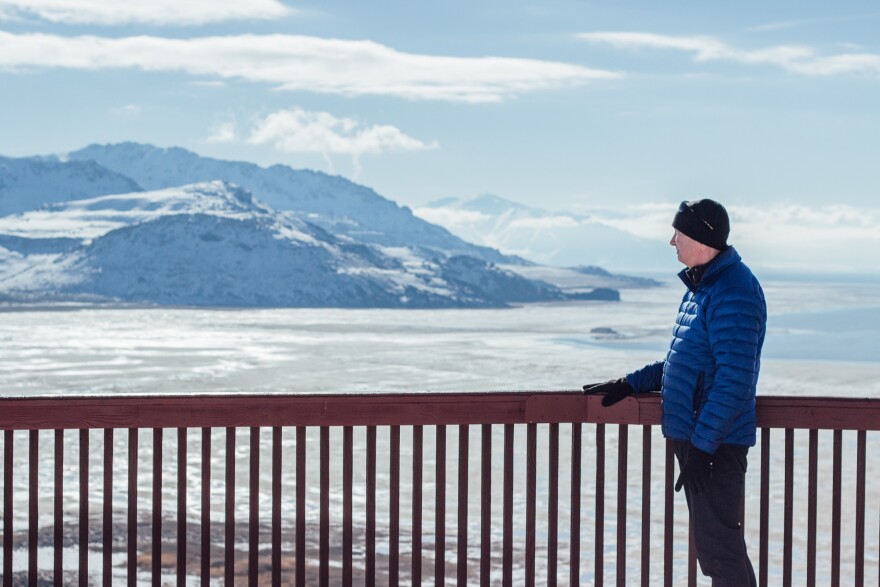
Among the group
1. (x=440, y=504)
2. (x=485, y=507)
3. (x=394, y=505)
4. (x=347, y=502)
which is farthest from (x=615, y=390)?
(x=347, y=502)

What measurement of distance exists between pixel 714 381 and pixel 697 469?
0.28 meters

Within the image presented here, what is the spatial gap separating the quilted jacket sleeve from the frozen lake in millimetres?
5337

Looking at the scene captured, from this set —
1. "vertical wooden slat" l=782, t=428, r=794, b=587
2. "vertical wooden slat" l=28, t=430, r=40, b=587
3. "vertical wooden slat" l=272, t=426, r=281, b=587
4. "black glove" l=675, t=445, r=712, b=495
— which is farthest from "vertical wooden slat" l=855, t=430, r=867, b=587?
"vertical wooden slat" l=28, t=430, r=40, b=587

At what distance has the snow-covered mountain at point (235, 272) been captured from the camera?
455ft

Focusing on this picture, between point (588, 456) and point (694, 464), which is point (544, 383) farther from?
point (694, 464)

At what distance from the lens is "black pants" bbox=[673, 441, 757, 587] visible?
337cm

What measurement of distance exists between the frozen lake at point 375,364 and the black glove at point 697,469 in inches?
206

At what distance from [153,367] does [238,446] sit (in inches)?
870

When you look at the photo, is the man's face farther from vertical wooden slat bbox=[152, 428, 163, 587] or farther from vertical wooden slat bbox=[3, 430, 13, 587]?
vertical wooden slat bbox=[3, 430, 13, 587]

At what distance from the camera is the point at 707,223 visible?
11.1ft

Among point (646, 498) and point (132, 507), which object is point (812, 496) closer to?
point (646, 498)

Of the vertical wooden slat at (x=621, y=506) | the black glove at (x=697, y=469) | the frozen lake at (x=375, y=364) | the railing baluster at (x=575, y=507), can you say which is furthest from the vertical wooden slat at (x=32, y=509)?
the frozen lake at (x=375, y=364)

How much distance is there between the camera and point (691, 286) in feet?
11.3

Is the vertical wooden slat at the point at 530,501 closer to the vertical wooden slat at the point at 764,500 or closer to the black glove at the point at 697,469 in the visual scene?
the black glove at the point at 697,469
